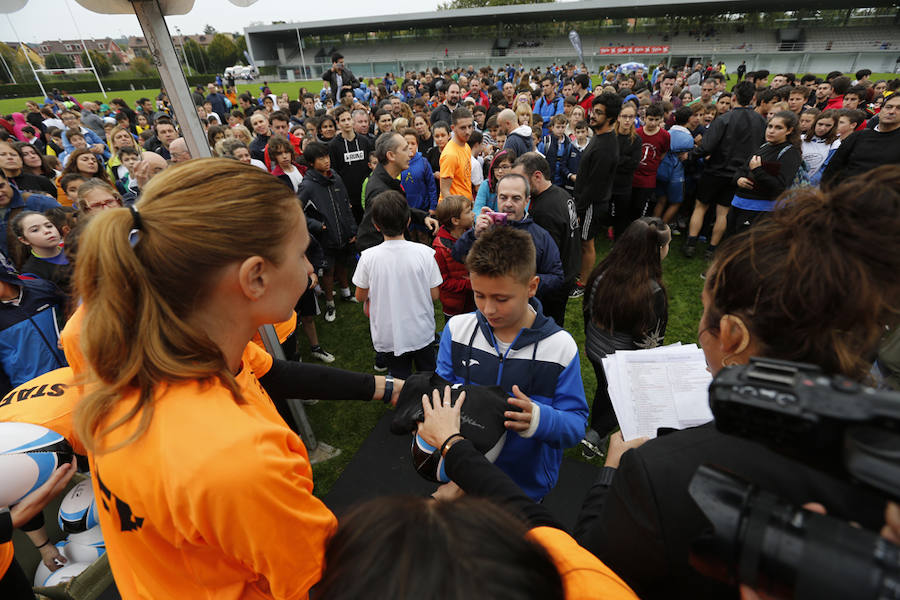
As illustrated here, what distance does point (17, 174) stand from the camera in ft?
16.6

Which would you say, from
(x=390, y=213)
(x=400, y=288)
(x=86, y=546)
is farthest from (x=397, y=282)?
(x=86, y=546)

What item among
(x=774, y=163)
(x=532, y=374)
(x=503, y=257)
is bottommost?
(x=532, y=374)

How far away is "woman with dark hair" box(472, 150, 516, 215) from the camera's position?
4.66 metres

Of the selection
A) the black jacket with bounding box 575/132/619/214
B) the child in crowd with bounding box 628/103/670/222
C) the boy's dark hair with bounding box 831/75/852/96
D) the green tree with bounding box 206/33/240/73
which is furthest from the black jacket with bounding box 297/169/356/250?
the green tree with bounding box 206/33/240/73

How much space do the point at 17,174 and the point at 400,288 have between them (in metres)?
5.63

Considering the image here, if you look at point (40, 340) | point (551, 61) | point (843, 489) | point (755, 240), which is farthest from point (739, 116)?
point (551, 61)

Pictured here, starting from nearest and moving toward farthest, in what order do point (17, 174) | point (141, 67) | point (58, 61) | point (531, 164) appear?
point (531, 164) → point (17, 174) → point (141, 67) → point (58, 61)

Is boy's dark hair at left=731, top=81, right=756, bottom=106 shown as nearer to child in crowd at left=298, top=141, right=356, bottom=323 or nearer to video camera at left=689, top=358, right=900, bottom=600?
child in crowd at left=298, top=141, right=356, bottom=323

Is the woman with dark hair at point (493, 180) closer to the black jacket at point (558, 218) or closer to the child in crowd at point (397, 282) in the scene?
the black jacket at point (558, 218)

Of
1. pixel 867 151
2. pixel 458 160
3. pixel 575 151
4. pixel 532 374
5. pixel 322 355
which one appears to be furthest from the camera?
pixel 575 151

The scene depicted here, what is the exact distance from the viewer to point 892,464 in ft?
1.68

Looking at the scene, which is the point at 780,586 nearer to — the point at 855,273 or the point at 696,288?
the point at 855,273

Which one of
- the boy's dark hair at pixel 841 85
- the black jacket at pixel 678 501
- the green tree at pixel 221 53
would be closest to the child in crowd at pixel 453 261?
the black jacket at pixel 678 501

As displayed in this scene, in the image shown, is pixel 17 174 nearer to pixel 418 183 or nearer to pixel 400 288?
pixel 418 183
